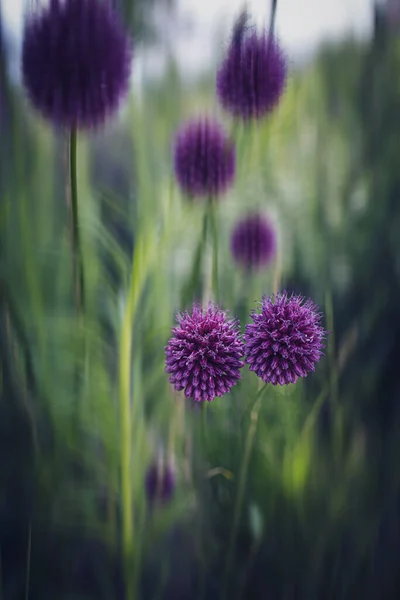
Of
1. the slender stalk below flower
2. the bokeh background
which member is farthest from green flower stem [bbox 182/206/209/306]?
the slender stalk below flower

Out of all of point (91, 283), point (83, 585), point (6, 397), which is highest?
point (91, 283)

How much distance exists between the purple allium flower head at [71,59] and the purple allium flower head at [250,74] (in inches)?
2.7

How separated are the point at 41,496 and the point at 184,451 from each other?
120 mm

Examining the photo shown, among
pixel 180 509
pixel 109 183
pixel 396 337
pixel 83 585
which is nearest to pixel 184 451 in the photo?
pixel 180 509

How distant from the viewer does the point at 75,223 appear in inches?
11.7

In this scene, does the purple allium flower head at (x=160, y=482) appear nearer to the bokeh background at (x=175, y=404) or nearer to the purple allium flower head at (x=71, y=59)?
the bokeh background at (x=175, y=404)

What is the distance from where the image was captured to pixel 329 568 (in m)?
0.42

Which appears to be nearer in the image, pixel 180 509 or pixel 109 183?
pixel 180 509

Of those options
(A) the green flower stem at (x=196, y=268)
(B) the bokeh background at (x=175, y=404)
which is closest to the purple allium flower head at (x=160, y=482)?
(B) the bokeh background at (x=175, y=404)

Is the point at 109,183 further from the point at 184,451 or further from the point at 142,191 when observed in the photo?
the point at 184,451

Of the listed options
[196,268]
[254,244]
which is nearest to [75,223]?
[196,268]

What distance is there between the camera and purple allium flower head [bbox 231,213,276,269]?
45cm

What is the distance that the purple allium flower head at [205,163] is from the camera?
1.17 feet

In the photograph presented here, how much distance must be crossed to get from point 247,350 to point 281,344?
16 millimetres
